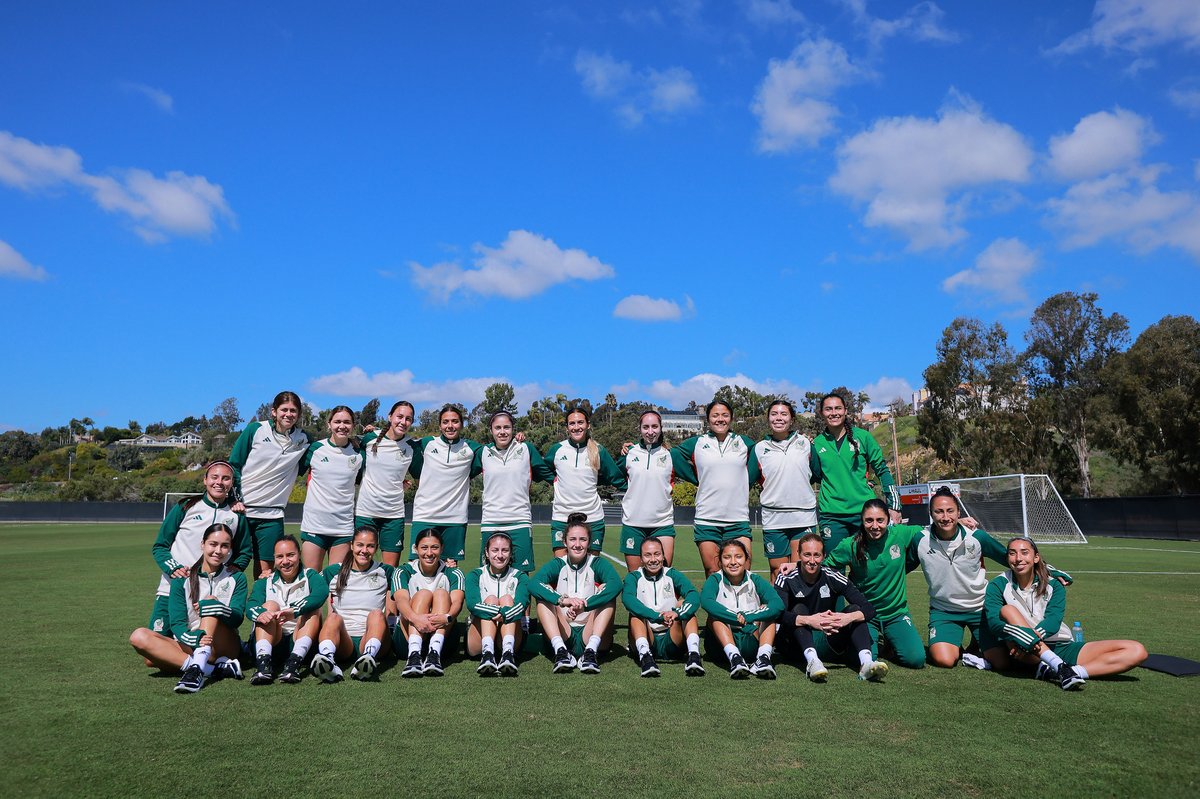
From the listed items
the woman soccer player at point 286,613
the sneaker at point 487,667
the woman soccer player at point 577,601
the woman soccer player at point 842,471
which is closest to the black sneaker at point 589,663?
the woman soccer player at point 577,601

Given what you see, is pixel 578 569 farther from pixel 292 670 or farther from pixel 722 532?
pixel 292 670

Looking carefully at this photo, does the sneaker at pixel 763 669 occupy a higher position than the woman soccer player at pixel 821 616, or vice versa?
the woman soccer player at pixel 821 616

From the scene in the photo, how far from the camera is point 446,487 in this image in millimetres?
6859

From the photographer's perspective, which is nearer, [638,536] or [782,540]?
[782,540]

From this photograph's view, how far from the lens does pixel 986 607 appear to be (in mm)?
5445

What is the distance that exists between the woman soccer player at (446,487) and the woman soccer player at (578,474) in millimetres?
791

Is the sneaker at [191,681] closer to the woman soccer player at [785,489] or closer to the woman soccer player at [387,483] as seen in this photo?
the woman soccer player at [387,483]

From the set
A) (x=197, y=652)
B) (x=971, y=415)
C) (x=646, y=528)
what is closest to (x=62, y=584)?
(x=197, y=652)

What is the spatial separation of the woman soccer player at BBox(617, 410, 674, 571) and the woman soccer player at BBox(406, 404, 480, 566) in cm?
140

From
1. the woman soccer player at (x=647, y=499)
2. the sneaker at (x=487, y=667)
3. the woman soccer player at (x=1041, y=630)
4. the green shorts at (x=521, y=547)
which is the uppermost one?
the woman soccer player at (x=647, y=499)

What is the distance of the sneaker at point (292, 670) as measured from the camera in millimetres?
5074

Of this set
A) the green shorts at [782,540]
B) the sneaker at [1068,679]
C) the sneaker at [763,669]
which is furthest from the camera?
the green shorts at [782,540]

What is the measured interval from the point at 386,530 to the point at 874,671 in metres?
4.02

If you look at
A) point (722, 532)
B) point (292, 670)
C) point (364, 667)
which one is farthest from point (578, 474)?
point (292, 670)
